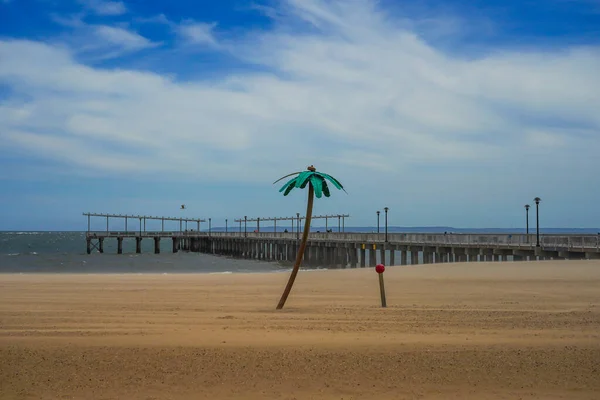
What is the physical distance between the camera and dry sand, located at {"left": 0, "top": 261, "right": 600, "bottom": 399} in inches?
248

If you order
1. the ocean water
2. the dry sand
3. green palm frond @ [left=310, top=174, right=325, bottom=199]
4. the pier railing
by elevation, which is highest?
green palm frond @ [left=310, top=174, right=325, bottom=199]

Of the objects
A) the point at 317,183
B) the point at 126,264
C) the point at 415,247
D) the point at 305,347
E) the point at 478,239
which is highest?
the point at 317,183

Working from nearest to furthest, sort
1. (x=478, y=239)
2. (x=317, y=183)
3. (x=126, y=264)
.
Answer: (x=317, y=183) → (x=478, y=239) → (x=126, y=264)

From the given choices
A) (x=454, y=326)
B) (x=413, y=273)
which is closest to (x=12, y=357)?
(x=454, y=326)

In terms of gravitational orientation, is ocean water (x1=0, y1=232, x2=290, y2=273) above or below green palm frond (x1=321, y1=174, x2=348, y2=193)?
below

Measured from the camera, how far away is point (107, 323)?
10.3m

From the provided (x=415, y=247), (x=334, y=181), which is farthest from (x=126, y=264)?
(x=334, y=181)

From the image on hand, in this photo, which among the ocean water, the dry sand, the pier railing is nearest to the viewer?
the dry sand

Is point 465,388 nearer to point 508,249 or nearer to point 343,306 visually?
point 343,306

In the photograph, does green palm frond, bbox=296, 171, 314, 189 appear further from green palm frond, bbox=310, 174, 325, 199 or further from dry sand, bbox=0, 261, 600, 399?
dry sand, bbox=0, 261, 600, 399

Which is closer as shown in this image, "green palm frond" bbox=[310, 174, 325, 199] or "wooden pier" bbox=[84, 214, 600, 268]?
"green palm frond" bbox=[310, 174, 325, 199]

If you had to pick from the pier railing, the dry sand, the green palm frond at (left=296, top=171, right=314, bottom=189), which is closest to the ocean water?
the pier railing

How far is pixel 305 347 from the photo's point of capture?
7898 mm

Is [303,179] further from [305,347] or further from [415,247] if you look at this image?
[415,247]
